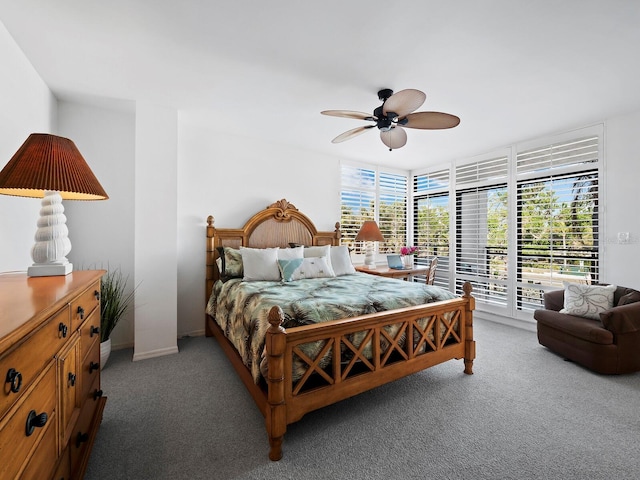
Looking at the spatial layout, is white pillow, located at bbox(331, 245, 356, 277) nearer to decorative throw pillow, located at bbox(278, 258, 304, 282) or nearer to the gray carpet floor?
decorative throw pillow, located at bbox(278, 258, 304, 282)

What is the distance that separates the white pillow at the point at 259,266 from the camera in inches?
123

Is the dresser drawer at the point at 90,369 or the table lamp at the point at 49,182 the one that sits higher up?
the table lamp at the point at 49,182

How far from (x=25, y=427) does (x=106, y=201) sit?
287cm

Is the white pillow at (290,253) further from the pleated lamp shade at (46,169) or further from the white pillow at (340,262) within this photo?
the pleated lamp shade at (46,169)

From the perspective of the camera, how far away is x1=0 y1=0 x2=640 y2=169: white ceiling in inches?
67.9

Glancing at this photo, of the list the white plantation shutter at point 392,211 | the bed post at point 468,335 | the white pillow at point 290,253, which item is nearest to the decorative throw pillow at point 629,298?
the bed post at point 468,335

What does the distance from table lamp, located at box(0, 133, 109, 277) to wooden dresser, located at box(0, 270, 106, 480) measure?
0.14 meters

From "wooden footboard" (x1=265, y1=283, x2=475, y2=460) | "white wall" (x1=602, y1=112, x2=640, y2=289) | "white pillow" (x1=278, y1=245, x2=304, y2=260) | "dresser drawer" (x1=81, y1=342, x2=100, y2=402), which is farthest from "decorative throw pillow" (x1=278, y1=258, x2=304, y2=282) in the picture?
"white wall" (x1=602, y1=112, x2=640, y2=289)

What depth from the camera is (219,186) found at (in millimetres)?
3764

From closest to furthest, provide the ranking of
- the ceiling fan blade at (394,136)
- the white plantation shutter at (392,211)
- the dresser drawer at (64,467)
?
the dresser drawer at (64,467), the ceiling fan blade at (394,136), the white plantation shutter at (392,211)

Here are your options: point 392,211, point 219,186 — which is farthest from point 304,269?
point 392,211

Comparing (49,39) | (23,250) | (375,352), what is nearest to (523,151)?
(375,352)

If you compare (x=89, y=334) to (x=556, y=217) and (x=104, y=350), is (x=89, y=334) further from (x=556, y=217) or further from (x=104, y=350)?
(x=556, y=217)

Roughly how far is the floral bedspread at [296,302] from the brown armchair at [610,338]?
1377mm
